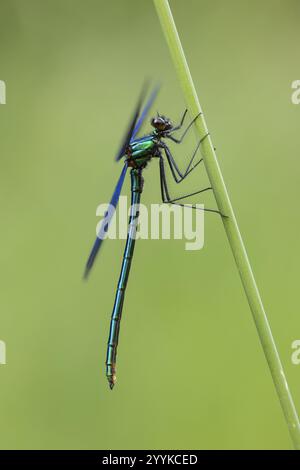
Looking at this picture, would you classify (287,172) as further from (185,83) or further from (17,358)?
(185,83)

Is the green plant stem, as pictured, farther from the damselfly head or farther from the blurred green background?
the blurred green background

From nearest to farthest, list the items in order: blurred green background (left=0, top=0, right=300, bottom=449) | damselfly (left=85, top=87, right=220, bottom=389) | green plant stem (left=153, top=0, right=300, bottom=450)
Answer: green plant stem (left=153, top=0, right=300, bottom=450)
damselfly (left=85, top=87, right=220, bottom=389)
blurred green background (left=0, top=0, right=300, bottom=449)

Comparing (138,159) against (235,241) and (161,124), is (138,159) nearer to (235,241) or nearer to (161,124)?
(161,124)

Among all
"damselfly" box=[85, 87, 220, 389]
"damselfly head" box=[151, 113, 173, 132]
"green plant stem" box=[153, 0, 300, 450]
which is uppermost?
"damselfly head" box=[151, 113, 173, 132]

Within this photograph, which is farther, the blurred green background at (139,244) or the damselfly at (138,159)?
the blurred green background at (139,244)

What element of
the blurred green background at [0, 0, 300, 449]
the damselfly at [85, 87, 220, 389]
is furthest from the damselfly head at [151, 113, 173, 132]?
the blurred green background at [0, 0, 300, 449]

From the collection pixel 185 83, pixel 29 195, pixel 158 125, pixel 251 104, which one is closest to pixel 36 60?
pixel 29 195

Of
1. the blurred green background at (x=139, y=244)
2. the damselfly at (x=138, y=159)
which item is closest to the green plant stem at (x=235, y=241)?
the damselfly at (x=138, y=159)

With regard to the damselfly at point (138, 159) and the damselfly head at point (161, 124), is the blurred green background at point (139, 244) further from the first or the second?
the damselfly head at point (161, 124)
